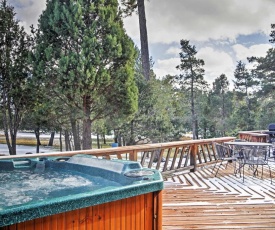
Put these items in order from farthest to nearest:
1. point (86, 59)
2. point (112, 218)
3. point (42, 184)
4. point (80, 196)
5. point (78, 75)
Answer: point (86, 59)
point (78, 75)
point (42, 184)
point (112, 218)
point (80, 196)

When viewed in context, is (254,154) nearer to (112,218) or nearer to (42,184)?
(42,184)

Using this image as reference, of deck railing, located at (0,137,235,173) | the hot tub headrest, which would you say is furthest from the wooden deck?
the hot tub headrest

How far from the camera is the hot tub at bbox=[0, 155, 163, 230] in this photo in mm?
1395

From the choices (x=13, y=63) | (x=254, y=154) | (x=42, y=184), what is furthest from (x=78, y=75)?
(x=42, y=184)

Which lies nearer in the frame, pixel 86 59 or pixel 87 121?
pixel 86 59

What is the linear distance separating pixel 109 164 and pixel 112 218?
32.6 inches

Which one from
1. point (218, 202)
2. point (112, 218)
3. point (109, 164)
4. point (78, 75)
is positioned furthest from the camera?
point (78, 75)

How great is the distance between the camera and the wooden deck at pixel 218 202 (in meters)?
2.98

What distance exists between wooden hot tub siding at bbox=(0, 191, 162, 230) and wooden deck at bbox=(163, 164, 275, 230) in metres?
1.08

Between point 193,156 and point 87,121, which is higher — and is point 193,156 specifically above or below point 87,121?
below

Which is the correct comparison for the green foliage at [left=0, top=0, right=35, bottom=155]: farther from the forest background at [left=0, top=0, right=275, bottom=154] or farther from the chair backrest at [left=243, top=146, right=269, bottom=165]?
the chair backrest at [left=243, top=146, right=269, bottom=165]

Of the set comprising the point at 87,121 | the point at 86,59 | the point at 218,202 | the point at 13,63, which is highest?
the point at 13,63

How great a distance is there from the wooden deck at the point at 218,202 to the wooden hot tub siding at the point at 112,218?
1.08m

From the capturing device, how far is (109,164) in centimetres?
248
